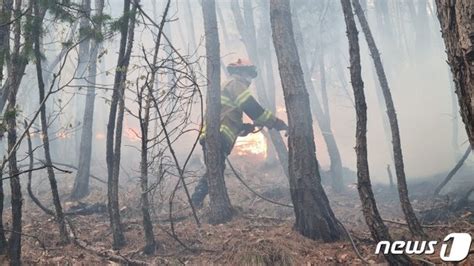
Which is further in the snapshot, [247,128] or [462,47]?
[247,128]

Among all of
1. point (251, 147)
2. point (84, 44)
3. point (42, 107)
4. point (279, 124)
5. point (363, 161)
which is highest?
point (84, 44)

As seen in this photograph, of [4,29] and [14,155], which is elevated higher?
[4,29]

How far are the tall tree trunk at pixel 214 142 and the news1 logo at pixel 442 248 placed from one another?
9.26 feet

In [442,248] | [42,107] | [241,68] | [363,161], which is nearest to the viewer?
[442,248]

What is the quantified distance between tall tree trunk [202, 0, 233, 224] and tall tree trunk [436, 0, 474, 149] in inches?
183

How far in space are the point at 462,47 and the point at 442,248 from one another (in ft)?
7.89

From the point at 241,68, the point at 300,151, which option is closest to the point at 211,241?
the point at 300,151

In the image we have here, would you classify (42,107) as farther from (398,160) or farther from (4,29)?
(398,160)

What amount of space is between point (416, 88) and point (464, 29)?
2804 cm

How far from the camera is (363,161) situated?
148 inches

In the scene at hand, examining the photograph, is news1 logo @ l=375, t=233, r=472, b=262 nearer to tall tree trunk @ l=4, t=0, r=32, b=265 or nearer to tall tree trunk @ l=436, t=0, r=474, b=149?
tall tree trunk @ l=436, t=0, r=474, b=149

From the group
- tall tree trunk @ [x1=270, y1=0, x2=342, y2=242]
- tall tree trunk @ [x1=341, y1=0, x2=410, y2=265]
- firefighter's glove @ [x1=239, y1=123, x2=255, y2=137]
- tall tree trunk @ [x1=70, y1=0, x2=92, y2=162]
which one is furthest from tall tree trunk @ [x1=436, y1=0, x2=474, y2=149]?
firefighter's glove @ [x1=239, y1=123, x2=255, y2=137]

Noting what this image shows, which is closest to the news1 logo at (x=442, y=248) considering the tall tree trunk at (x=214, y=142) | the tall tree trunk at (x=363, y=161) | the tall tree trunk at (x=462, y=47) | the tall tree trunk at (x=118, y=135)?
the tall tree trunk at (x=363, y=161)

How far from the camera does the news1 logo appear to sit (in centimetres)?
334
